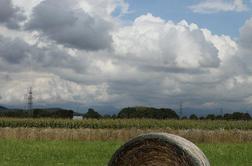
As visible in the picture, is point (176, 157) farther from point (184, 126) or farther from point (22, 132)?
point (184, 126)

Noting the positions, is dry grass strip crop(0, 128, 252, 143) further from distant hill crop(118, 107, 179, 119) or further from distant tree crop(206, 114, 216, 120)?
distant hill crop(118, 107, 179, 119)

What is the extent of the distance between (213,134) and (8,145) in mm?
15351

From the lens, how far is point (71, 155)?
82.4ft

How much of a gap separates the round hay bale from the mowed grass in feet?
31.8

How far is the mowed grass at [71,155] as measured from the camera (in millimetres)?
22109

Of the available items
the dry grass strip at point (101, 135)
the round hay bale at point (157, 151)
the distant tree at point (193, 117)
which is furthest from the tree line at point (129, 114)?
the round hay bale at point (157, 151)

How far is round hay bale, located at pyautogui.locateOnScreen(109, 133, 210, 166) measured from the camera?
37.1ft

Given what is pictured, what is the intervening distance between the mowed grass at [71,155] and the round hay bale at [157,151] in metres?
9.69

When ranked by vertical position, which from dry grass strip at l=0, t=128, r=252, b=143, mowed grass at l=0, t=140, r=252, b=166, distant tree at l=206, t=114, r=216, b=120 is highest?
distant tree at l=206, t=114, r=216, b=120

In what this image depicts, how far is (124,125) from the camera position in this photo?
68562mm

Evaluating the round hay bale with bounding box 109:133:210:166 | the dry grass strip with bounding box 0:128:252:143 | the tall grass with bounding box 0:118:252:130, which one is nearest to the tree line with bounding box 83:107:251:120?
the tall grass with bounding box 0:118:252:130

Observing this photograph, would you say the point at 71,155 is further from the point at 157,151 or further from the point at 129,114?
the point at 129,114

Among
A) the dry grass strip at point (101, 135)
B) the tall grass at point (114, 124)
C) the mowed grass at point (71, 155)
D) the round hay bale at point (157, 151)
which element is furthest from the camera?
the tall grass at point (114, 124)

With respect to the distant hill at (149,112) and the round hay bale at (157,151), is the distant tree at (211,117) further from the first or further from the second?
the round hay bale at (157,151)
